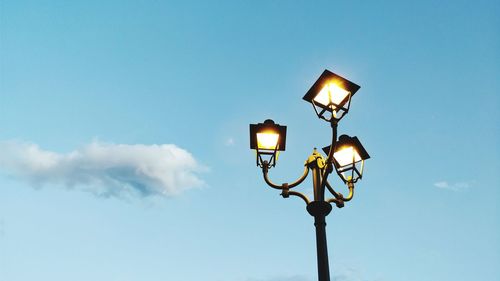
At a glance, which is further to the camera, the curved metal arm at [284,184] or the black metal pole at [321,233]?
the curved metal arm at [284,184]

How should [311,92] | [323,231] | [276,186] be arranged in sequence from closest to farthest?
[323,231]
[311,92]
[276,186]

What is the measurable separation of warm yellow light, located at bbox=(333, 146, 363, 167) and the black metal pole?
118cm

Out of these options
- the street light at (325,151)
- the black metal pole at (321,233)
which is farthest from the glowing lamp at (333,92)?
the black metal pole at (321,233)

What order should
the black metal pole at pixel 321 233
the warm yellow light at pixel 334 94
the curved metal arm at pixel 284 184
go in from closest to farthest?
the black metal pole at pixel 321 233, the warm yellow light at pixel 334 94, the curved metal arm at pixel 284 184

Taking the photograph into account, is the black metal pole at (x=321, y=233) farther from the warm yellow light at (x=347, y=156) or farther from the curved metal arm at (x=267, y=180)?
the warm yellow light at (x=347, y=156)

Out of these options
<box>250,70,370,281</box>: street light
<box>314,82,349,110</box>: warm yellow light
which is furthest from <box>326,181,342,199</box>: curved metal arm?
<box>314,82,349,110</box>: warm yellow light

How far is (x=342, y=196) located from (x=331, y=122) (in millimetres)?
1420

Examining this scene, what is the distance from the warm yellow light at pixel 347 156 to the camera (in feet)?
22.1

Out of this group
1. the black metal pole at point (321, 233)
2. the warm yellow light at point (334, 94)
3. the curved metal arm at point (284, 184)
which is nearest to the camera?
the black metal pole at point (321, 233)

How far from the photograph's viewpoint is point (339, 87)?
597cm

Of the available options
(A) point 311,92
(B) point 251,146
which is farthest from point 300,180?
(A) point 311,92

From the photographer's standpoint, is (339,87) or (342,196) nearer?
(339,87)

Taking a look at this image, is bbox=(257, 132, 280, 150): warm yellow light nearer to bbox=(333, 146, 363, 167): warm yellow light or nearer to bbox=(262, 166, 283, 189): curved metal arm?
bbox=(262, 166, 283, 189): curved metal arm

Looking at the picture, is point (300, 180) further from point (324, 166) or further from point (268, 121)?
point (268, 121)
